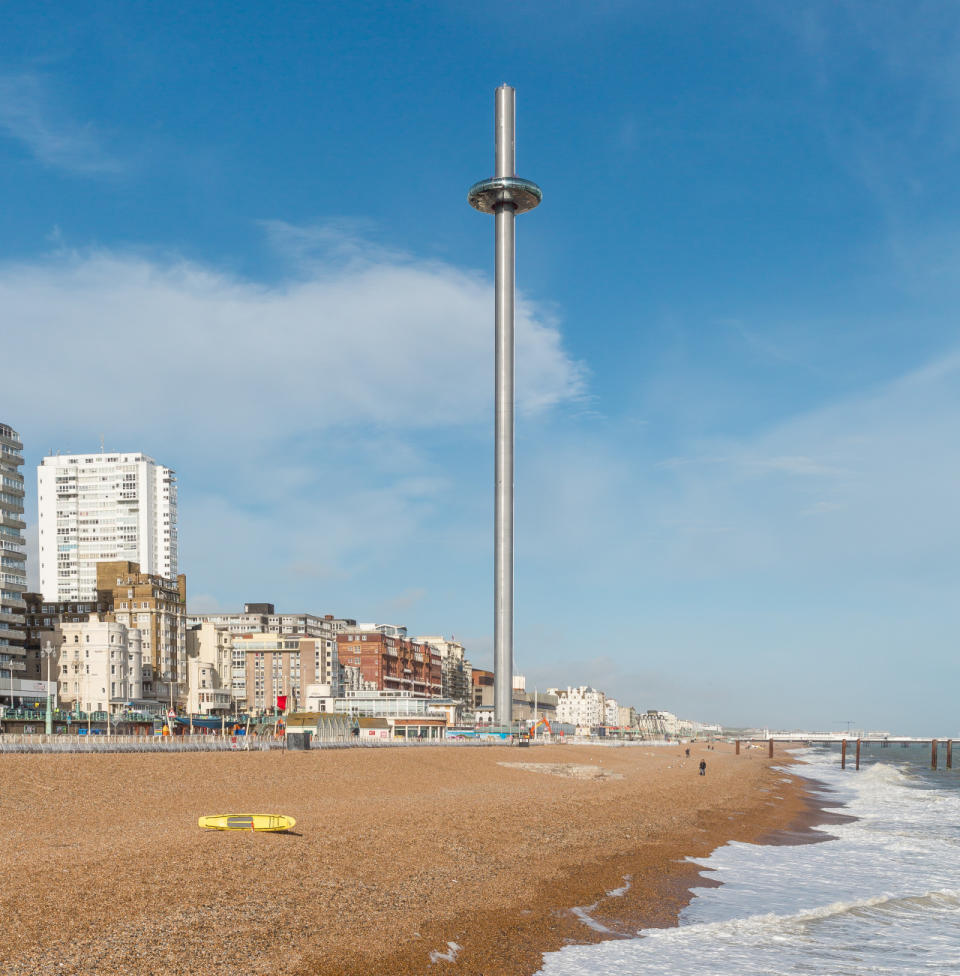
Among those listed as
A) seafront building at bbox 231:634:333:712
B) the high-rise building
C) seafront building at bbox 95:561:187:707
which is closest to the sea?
the high-rise building

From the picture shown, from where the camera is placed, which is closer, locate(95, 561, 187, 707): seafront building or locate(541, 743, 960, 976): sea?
locate(541, 743, 960, 976): sea

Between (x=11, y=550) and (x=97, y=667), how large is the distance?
70.2ft

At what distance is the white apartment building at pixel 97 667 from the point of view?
13375cm

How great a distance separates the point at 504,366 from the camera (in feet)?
378

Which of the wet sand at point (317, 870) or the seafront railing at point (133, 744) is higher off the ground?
the wet sand at point (317, 870)

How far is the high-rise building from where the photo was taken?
120 metres

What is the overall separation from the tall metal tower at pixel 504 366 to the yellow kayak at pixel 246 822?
8213 centimetres

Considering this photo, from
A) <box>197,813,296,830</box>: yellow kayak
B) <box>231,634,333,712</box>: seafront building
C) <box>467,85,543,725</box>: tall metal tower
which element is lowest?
<box>231,634,333,712</box>: seafront building

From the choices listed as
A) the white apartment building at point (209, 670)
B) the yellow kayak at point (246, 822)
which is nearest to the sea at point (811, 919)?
the yellow kayak at point (246, 822)

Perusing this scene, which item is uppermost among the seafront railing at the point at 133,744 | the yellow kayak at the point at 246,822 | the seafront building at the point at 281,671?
the yellow kayak at the point at 246,822

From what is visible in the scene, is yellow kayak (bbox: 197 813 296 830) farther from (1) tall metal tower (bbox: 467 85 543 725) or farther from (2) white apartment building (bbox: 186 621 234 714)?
(2) white apartment building (bbox: 186 621 234 714)

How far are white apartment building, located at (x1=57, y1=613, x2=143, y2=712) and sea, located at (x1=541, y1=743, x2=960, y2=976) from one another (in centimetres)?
11498

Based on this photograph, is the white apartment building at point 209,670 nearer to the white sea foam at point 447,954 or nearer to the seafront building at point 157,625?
the seafront building at point 157,625

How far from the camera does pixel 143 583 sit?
518 ft
